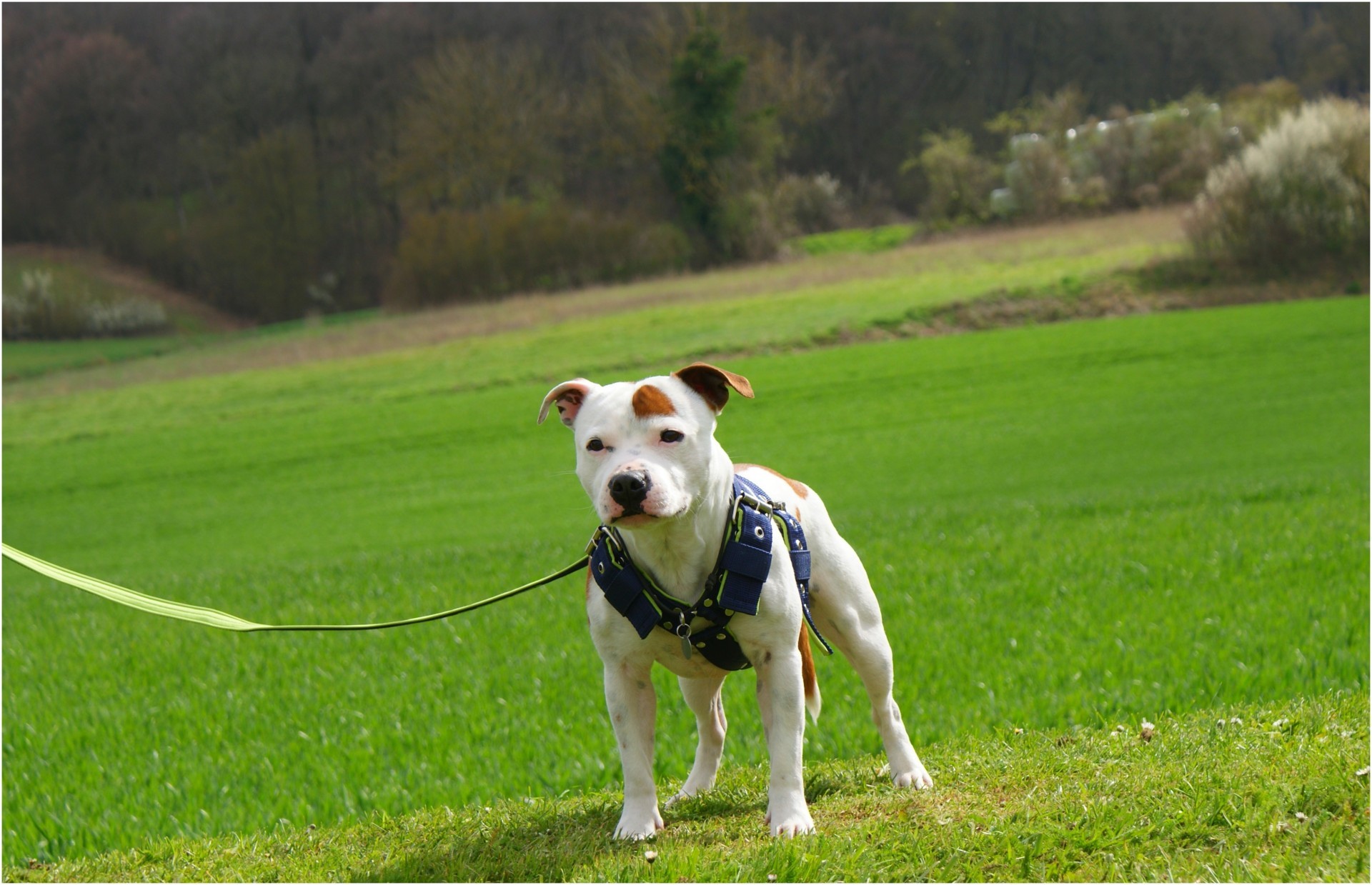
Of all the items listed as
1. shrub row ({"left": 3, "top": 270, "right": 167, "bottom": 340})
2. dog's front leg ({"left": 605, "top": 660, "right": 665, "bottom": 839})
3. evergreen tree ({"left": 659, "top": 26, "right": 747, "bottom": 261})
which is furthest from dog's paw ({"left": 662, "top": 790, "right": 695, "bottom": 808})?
shrub row ({"left": 3, "top": 270, "right": 167, "bottom": 340})

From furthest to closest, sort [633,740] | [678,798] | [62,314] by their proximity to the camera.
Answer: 1. [62,314]
2. [678,798]
3. [633,740]

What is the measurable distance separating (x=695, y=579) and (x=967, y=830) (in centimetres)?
115

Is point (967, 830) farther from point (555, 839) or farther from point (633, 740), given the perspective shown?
point (555, 839)

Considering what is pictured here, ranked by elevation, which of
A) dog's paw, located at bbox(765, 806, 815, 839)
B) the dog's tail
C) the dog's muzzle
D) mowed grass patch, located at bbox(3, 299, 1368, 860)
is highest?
the dog's muzzle

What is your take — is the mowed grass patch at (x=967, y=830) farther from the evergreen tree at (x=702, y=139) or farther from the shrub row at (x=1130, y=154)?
the evergreen tree at (x=702, y=139)

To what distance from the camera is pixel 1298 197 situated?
33.6 metres

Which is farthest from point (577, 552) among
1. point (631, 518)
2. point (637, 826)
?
point (631, 518)

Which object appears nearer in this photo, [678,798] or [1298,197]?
[678,798]

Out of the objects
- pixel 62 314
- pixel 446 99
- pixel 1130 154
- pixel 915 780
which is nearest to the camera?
pixel 915 780

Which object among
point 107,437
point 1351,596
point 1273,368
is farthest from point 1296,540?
point 107,437

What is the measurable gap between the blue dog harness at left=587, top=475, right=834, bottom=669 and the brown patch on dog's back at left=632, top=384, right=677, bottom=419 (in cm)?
52

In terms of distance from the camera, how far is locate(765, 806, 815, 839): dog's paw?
3691 millimetres

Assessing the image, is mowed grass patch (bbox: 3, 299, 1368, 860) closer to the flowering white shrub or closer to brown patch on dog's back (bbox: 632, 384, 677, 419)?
brown patch on dog's back (bbox: 632, 384, 677, 419)

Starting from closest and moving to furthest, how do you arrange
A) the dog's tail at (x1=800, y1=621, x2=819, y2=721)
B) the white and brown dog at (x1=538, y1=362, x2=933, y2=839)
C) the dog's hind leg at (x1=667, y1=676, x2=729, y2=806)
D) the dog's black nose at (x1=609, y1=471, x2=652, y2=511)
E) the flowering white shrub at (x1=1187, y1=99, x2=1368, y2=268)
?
the dog's black nose at (x1=609, y1=471, x2=652, y2=511) < the white and brown dog at (x1=538, y1=362, x2=933, y2=839) < the dog's tail at (x1=800, y1=621, x2=819, y2=721) < the dog's hind leg at (x1=667, y1=676, x2=729, y2=806) < the flowering white shrub at (x1=1187, y1=99, x2=1368, y2=268)
